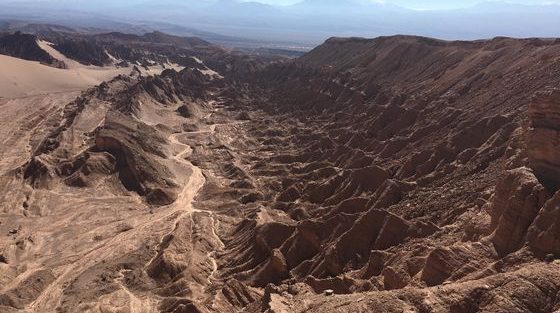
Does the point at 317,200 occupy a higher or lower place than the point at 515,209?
lower

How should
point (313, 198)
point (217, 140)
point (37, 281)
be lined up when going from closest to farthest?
point (37, 281), point (313, 198), point (217, 140)

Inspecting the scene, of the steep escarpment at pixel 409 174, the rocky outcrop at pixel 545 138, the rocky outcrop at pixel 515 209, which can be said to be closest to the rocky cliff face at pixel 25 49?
the steep escarpment at pixel 409 174

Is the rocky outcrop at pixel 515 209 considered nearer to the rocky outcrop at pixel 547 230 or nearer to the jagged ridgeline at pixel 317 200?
the jagged ridgeline at pixel 317 200

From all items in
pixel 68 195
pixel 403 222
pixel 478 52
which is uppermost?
pixel 478 52

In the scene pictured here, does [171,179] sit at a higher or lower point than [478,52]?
lower

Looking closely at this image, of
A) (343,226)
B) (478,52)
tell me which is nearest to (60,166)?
(343,226)

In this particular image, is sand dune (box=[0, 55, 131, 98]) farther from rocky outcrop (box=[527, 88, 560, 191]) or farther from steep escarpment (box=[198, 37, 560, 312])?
Answer: rocky outcrop (box=[527, 88, 560, 191])

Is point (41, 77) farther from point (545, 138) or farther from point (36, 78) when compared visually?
point (545, 138)

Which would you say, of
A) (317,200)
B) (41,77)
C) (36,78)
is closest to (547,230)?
(317,200)

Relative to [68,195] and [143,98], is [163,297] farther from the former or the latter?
[143,98]
